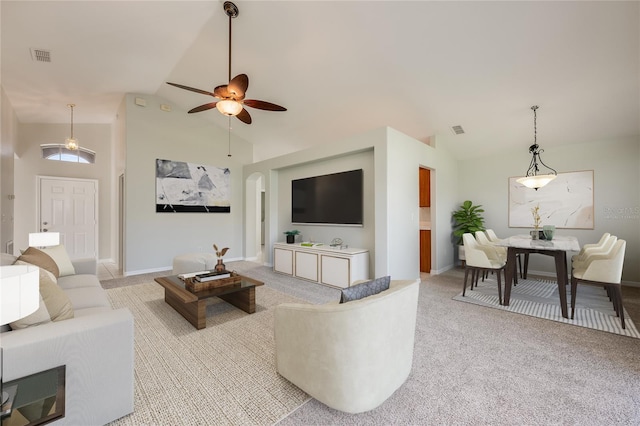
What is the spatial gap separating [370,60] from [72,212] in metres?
7.26

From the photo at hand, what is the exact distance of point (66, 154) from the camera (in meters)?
6.18

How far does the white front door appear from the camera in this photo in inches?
230

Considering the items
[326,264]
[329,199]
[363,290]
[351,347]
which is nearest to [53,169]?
[329,199]

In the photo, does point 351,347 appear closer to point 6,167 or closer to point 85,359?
point 85,359

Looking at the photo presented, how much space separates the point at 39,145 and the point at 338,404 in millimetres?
7969

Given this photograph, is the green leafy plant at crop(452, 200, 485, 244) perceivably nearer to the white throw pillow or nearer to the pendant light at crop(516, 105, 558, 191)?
the pendant light at crop(516, 105, 558, 191)

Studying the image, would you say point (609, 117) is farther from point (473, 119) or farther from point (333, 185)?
point (333, 185)

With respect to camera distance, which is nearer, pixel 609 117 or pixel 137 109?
pixel 609 117

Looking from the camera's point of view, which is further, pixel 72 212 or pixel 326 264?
pixel 72 212

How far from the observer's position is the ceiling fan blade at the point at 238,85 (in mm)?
2809

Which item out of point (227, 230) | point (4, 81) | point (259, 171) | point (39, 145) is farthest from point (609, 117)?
point (39, 145)

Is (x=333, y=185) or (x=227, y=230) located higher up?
(x=333, y=185)

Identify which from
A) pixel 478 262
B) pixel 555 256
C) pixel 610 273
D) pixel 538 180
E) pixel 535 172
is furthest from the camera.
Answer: pixel 535 172

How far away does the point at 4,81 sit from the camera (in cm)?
388
